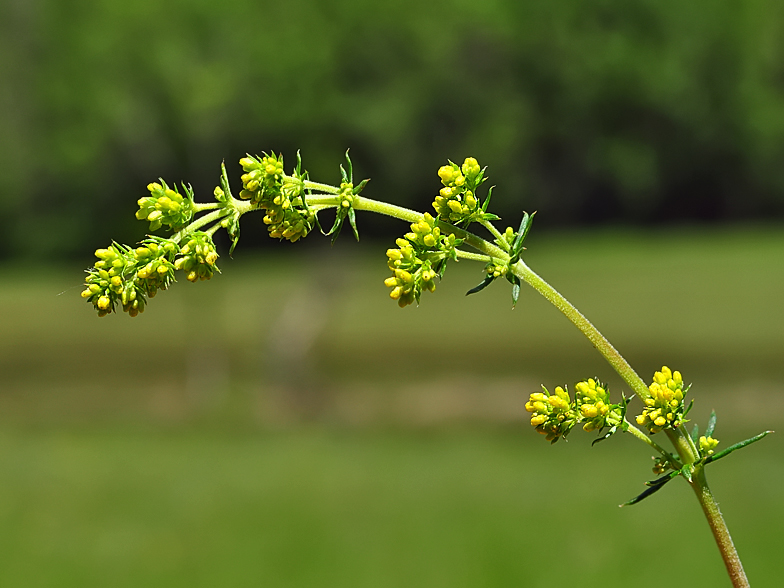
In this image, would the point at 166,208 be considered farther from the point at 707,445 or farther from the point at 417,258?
the point at 707,445

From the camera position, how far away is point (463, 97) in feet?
65.5

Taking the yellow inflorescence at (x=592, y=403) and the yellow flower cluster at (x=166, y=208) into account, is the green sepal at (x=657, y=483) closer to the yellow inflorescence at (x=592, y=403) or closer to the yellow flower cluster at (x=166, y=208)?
the yellow inflorescence at (x=592, y=403)

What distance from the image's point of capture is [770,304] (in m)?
18.1

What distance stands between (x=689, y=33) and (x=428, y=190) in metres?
6.84

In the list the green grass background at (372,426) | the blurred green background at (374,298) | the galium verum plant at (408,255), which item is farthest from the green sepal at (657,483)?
the blurred green background at (374,298)

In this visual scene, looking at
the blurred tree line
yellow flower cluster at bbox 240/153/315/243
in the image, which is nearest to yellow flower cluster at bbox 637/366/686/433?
yellow flower cluster at bbox 240/153/315/243

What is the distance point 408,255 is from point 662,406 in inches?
12.9

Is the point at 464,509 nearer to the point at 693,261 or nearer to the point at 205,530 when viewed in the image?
the point at 205,530

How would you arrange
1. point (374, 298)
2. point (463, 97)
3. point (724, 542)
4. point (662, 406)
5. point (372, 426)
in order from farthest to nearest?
point (374, 298) → point (463, 97) → point (372, 426) → point (662, 406) → point (724, 542)

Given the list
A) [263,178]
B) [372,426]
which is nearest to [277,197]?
[263,178]

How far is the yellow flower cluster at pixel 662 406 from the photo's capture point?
927mm

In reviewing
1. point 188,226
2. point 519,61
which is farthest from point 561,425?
point 519,61

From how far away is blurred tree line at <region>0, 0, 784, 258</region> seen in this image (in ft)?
57.9

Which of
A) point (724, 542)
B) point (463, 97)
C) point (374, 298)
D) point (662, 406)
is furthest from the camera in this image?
point (374, 298)
